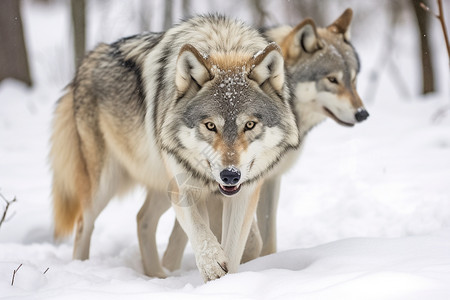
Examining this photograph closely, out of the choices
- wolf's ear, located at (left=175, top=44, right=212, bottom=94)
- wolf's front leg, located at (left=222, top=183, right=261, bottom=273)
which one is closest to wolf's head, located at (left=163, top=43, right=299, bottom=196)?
wolf's ear, located at (left=175, top=44, right=212, bottom=94)

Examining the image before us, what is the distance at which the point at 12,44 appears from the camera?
994 cm

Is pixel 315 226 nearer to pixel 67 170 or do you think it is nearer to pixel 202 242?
pixel 202 242

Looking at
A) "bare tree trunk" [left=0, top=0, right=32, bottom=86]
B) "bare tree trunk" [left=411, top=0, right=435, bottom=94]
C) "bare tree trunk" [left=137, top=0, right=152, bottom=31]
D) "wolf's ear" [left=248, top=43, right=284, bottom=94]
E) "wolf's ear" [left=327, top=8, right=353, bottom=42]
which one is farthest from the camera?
"bare tree trunk" [left=137, top=0, right=152, bottom=31]

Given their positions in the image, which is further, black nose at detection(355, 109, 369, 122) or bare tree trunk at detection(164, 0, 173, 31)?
bare tree trunk at detection(164, 0, 173, 31)

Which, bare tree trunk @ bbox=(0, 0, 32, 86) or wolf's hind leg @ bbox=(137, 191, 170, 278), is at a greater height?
wolf's hind leg @ bbox=(137, 191, 170, 278)

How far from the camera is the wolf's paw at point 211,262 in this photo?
291 cm

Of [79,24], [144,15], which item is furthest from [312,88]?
[144,15]

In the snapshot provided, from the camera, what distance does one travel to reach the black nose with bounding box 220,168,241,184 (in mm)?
2707

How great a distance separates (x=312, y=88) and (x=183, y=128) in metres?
1.46

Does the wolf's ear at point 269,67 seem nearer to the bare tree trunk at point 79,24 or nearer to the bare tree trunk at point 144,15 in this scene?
the bare tree trunk at point 79,24

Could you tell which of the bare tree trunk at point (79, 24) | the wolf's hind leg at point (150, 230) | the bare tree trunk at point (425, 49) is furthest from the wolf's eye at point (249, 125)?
the bare tree trunk at point (79, 24)

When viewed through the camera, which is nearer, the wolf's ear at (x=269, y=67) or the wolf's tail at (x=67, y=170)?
the wolf's ear at (x=269, y=67)

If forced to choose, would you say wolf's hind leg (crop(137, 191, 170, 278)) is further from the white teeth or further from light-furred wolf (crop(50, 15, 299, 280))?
the white teeth

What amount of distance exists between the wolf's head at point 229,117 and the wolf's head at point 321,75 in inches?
41.1
